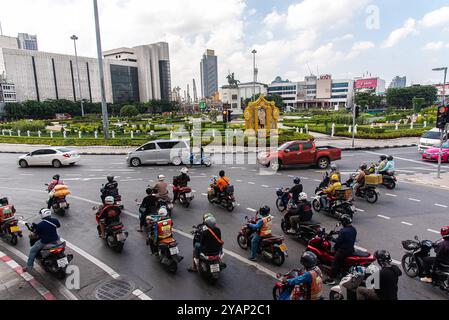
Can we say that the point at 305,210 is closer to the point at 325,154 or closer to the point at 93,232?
the point at 93,232

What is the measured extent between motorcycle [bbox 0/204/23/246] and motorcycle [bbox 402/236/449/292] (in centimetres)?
987

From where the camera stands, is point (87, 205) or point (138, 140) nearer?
point (87, 205)

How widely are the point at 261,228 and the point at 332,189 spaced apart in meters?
4.15

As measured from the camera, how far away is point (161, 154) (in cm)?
1977

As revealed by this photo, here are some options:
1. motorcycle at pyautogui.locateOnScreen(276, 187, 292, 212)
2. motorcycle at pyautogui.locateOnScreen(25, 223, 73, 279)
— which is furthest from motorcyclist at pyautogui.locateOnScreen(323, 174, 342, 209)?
motorcycle at pyautogui.locateOnScreen(25, 223, 73, 279)

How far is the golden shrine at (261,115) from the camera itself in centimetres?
3444

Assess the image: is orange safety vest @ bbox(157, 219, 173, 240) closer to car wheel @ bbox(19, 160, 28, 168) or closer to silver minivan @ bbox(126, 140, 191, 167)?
silver minivan @ bbox(126, 140, 191, 167)

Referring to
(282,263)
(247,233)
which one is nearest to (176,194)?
(247,233)

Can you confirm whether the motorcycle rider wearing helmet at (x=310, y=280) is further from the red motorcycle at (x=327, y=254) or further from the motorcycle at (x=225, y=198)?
the motorcycle at (x=225, y=198)

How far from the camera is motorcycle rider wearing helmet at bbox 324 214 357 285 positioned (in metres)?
6.33

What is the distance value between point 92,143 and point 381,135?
90.3 feet

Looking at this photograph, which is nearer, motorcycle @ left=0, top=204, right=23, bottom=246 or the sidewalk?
the sidewalk

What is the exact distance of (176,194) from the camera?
38.5ft

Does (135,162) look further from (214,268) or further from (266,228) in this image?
(214,268)
